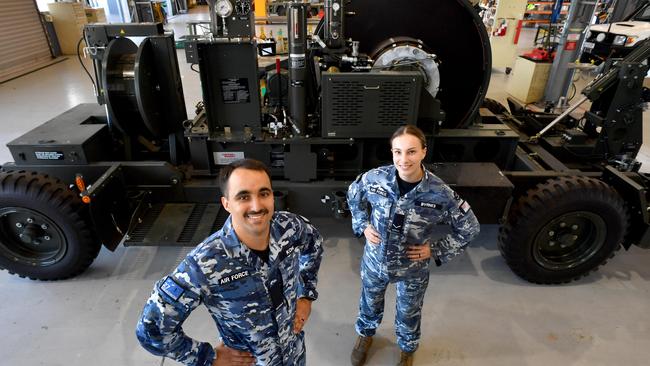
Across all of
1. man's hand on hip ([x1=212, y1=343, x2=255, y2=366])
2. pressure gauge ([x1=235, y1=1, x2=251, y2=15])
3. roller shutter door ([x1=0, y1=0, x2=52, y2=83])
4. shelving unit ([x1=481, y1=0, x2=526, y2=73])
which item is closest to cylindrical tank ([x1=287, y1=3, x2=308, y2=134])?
pressure gauge ([x1=235, y1=1, x2=251, y2=15])

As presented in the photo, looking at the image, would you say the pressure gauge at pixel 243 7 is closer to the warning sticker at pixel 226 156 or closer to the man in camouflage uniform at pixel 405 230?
the warning sticker at pixel 226 156

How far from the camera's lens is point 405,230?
199 centimetres

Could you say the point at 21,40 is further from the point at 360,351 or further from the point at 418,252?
the point at 418,252

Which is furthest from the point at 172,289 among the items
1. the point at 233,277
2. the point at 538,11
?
the point at 538,11

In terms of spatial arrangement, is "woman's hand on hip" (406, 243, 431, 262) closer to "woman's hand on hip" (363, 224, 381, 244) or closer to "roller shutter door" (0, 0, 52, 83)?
"woman's hand on hip" (363, 224, 381, 244)

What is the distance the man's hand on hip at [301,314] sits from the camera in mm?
1698

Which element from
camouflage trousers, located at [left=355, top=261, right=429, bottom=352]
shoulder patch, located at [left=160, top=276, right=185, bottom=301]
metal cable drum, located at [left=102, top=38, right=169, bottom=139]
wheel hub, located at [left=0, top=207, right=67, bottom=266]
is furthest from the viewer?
metal cable drum, located at [left=102, top=38, right=169, bottom=139]

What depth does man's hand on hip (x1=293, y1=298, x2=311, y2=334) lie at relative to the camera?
170 cm

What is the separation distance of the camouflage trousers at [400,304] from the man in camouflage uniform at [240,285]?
706mm

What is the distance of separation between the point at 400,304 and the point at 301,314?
73cm

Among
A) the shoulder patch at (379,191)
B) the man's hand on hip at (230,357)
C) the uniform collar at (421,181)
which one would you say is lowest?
the man's hand on hip at (230,357)

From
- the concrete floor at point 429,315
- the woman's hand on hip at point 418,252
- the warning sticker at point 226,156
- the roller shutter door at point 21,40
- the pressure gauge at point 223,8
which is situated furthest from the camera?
the roller shutter door at point 21,40

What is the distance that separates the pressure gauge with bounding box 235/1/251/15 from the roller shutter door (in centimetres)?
864

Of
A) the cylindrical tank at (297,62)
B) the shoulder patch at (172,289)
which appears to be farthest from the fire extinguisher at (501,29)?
the shoulder patch at (172,289)
